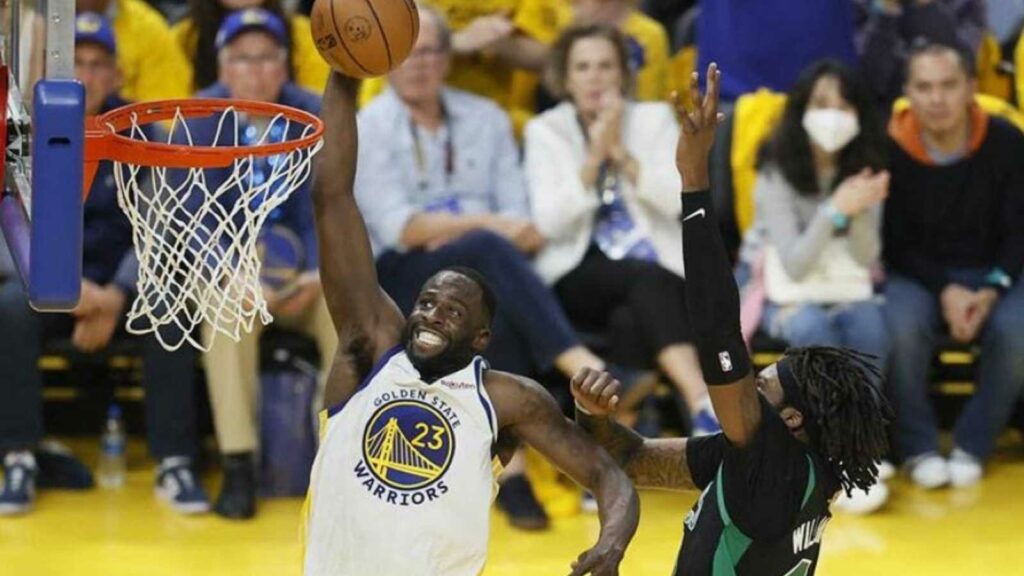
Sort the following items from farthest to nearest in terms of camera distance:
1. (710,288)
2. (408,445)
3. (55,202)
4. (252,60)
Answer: (252,60) → (408,445) → (710,288) → (55,202)

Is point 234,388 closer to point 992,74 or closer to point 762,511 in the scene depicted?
point 762,511

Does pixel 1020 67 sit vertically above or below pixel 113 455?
above

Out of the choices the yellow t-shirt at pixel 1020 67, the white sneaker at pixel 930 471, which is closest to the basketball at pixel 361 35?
the white sneaker at pixel 930 471

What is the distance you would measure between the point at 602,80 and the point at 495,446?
11.1 ft

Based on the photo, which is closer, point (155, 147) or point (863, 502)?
point (155, 147)

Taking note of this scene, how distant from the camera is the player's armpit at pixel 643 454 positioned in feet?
16.9

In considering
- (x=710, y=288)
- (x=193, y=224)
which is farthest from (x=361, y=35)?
(x=710, y=288)

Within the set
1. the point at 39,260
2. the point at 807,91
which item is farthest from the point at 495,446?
the point at 807,91

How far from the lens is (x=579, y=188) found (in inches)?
321

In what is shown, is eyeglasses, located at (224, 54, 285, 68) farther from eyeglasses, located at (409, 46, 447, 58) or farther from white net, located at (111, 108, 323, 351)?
white net, located at (111, 108, 323, 351)

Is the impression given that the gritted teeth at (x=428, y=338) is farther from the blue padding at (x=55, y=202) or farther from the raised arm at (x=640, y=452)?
the blue padding at (x=55, y=202)

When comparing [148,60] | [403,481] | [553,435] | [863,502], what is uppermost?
[148,60]

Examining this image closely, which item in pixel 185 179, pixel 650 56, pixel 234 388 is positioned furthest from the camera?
pixel 650 56

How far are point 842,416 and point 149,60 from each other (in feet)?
14.9
